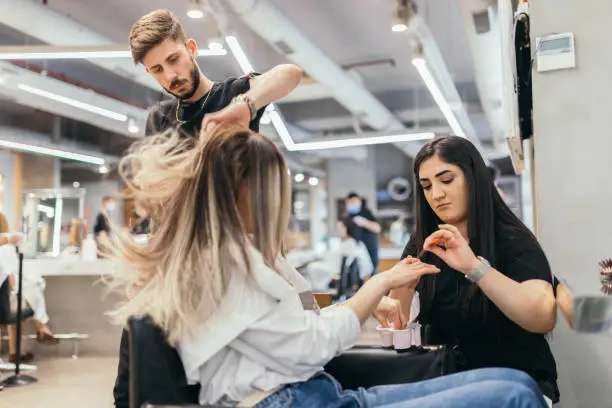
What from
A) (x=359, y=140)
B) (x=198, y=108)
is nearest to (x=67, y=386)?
(x=198, y=108)

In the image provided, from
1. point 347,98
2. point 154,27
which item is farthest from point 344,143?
point 154,27

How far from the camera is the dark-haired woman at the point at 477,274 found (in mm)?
1454

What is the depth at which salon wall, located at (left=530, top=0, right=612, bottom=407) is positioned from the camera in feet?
6.84

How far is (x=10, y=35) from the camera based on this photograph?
6.62 meters

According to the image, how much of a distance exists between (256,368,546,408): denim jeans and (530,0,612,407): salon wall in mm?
947

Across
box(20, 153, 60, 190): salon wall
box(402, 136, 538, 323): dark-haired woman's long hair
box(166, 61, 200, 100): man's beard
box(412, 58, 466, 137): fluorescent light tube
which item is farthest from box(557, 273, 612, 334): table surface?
box(20, 153, 60, 190): salon wall

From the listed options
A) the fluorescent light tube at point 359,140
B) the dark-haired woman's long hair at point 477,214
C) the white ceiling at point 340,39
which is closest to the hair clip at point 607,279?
the dark-haired woman's long hair at point 477,214

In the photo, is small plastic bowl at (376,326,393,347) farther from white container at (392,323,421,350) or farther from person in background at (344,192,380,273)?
person in background at (344,192,380,273)

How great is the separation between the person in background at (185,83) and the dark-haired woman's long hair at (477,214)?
1.67 ft

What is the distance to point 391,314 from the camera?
170 cm

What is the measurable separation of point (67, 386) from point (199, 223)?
365 centimetres

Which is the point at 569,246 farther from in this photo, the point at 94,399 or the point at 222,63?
the point at 222,63

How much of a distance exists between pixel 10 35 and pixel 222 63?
2.44 m

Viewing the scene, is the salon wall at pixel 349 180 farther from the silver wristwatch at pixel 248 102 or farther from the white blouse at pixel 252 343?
the white blouse at pixel 252 343
